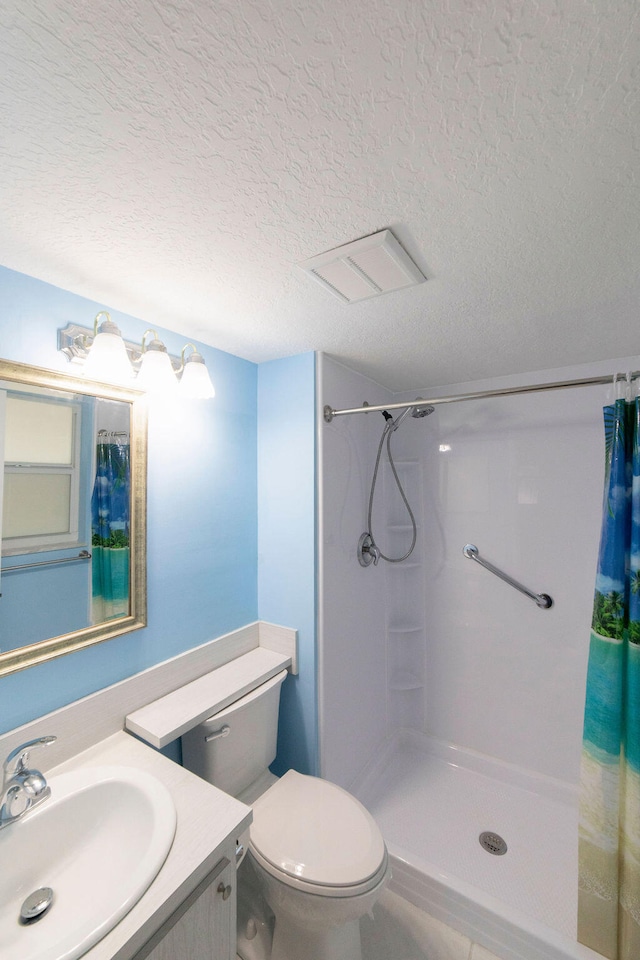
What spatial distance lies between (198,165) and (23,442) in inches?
35.0

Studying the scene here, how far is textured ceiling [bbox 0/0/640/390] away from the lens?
518mm

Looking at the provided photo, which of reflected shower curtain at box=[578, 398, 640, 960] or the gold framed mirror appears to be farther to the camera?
reflected shower curtain at box=[578, 398, 640, 960]

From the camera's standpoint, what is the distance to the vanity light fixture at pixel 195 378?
1.39 m

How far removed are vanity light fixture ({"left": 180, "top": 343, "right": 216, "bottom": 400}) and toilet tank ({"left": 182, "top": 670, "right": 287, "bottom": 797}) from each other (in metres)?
1.18

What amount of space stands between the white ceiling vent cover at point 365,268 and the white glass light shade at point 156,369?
57 cm

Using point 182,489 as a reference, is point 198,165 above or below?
above

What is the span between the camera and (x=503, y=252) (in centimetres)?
102

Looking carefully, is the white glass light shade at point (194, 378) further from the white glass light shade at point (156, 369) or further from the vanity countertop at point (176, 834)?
the vanity countertop at point (176, 834)

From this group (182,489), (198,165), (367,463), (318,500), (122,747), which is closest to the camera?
(198,165)

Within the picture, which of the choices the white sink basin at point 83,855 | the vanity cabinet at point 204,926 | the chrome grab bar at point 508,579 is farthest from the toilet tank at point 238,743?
the chrome grab bar at point 508,579

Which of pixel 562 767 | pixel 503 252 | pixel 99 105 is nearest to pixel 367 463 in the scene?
pixel 503 252

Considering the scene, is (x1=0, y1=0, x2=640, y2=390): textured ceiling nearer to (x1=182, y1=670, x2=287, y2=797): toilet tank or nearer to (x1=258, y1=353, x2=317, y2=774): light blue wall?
(x1=258, y1=353, x2=317, y2=774): light blue wall

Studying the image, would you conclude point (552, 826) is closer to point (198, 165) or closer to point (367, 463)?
point (367, 463)

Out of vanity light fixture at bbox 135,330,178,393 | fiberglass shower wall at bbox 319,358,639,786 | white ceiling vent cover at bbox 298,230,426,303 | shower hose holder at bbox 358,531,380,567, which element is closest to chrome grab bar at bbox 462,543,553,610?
fiberglass shower wall at bbox 319,358,639,786
